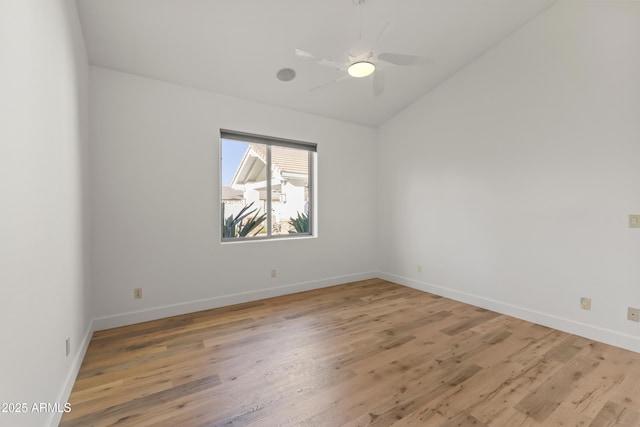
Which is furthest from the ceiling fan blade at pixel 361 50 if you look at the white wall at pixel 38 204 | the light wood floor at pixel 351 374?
the light wood floor at pixel 351 374

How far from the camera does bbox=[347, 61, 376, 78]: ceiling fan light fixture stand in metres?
2.26

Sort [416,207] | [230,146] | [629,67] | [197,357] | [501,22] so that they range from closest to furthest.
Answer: [197,357] → [629,67] → [501,22] → [230,146] → [416,207]

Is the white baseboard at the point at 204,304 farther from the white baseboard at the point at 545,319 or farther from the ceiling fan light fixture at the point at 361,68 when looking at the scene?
the ceiling fan light fixture at the point at 361,68

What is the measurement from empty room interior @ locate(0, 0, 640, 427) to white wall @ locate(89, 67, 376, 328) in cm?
2

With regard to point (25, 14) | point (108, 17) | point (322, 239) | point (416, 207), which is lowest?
point (322, 239)

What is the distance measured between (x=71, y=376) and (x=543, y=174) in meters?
4.57

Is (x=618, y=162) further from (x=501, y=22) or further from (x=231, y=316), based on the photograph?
(x=231, y=316)

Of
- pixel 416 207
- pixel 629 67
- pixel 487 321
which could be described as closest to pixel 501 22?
pixel 629 67

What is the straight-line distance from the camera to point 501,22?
3.05m

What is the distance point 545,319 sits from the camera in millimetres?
2992

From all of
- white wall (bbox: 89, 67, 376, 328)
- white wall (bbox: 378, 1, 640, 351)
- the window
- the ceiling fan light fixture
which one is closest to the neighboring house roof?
the window

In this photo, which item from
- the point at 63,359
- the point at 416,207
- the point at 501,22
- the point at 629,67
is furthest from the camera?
the point at 416,207

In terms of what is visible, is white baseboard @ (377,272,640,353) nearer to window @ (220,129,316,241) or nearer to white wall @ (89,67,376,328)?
white wall @ (89,67,376,328)

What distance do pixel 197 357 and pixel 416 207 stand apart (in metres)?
3.49
